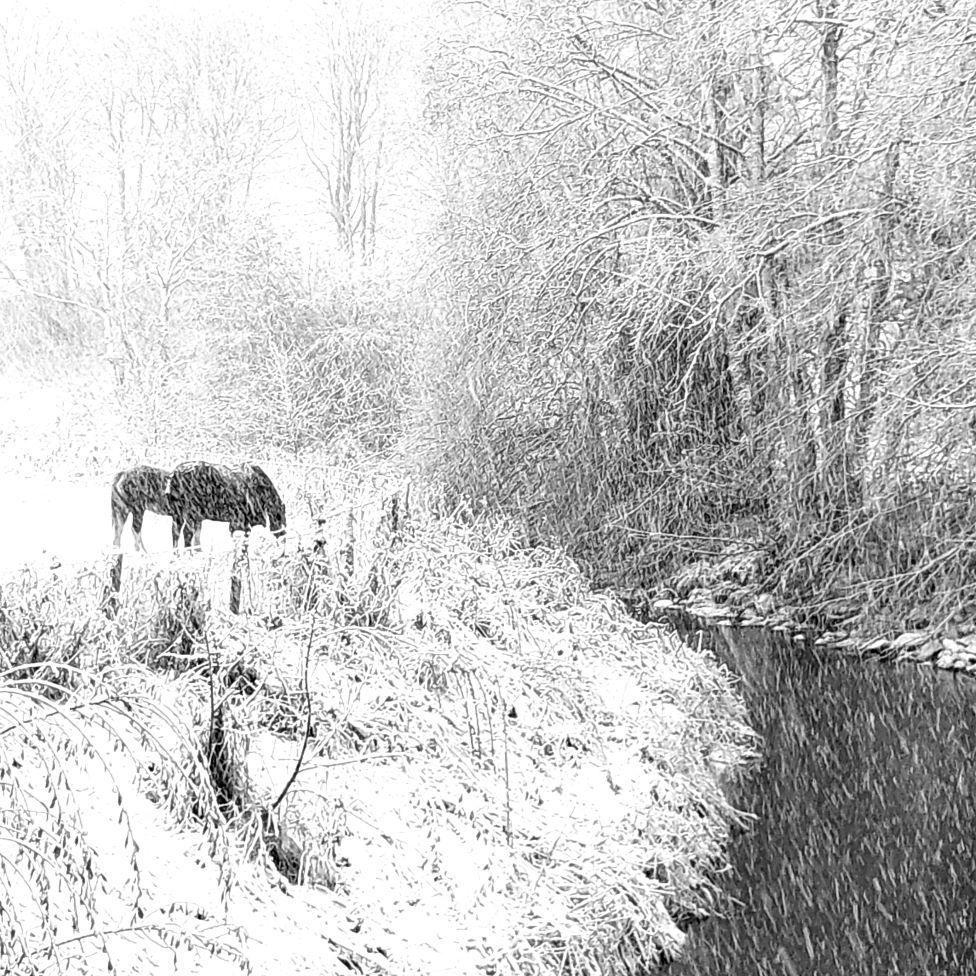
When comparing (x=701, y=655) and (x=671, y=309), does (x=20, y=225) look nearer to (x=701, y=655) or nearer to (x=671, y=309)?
(x=671, y=309)

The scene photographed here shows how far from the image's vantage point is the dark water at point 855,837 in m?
6.73

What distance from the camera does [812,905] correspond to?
727 centimetres

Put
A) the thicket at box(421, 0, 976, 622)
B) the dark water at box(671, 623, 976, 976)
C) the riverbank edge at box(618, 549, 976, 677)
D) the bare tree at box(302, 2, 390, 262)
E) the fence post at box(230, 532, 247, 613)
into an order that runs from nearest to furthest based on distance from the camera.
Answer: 1. the dark water at box(671, 623, 976, 976)
2. the fence post at box(230, 532, 247, 613)
3. the thicket at box(421, 0, 976, 622)
4. the riverbank edge at box(618, 549, 976, 677)
5. the bare tree at box(302, 2, 390, 262)

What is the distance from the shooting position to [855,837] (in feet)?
27.3

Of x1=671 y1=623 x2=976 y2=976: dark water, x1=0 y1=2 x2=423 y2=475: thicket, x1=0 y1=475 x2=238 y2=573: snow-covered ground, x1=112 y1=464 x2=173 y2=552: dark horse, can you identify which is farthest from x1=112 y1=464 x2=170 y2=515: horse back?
x1=0 y1=2 x2=423 y2=475: thicket

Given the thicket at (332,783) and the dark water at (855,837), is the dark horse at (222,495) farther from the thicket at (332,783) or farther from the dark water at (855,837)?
the dark water at (855,837)

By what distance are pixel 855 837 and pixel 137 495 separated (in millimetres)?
6968

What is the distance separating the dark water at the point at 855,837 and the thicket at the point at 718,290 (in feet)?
5.89

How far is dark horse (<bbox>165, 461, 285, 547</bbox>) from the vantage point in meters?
11.5

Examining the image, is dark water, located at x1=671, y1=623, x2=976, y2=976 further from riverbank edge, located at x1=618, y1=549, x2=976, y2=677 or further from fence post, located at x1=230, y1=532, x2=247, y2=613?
fence post, located at x1=230, y1=532, x2=247, y2=613

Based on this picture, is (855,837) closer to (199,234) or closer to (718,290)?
(718,290)

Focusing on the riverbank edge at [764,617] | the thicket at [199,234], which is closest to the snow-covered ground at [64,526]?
the thicket at [199,234]

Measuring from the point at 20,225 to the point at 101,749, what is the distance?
26.8m

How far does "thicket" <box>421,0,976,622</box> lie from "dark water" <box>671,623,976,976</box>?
1.79 meters
